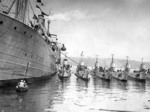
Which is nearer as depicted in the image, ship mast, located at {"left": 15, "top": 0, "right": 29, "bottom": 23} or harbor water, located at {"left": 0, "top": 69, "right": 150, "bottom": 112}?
harbor water, located at {"left": 0, "top": 69, "right": 150, "bottom": 112}

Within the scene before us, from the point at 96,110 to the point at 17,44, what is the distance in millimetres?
16067

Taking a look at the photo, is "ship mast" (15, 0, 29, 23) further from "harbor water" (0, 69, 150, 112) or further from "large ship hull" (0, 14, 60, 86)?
"harbor water" (0, 69, 150, 112)

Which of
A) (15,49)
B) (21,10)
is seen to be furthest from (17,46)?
(21,10)

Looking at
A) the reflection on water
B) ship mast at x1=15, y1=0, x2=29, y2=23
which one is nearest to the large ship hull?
the reflection on water

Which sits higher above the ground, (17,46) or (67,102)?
(17,46)

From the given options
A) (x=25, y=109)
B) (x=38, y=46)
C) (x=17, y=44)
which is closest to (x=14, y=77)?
(x=17, y=44)

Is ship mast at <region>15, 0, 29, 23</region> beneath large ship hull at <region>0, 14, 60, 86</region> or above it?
above

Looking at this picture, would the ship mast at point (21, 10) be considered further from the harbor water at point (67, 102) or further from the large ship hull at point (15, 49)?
the harbor water at point (67, 102)

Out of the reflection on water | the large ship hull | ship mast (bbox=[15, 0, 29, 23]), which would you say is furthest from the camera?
ship mast (bbox=[15, 0, 29, 23])

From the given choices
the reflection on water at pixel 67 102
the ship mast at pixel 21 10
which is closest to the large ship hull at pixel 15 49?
the reflection on water at pixel 67 102

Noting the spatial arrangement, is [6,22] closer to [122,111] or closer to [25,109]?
[25,109]

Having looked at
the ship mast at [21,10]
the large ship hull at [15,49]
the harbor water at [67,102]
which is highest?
the ship mast at [21,10]

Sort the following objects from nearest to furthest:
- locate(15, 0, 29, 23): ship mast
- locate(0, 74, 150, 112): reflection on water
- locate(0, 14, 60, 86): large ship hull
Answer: locate(0, 74, 150, 112): reflection on water < locate(0, 14, 60, 86): large ship hull < locate(15, 0, 29, 23): ship mast

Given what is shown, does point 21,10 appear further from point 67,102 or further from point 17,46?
point 67,102
